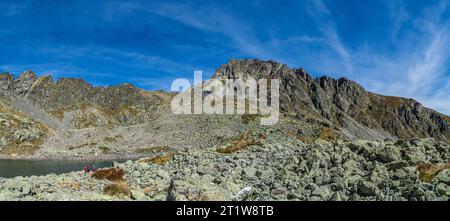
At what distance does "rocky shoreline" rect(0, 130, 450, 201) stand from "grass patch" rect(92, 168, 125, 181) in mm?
120

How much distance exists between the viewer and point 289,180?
115 ft

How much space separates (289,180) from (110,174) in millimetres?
18806

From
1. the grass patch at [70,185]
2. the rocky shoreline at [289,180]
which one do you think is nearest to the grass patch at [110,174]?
the rocky shoreline at [289,180]

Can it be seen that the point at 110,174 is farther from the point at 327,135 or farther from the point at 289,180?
the point at 327,135

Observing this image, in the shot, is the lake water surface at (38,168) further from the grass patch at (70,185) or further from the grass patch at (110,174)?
the grass patch at (70,185)

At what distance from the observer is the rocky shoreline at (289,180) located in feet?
96.0

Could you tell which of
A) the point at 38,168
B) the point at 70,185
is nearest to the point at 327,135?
the point at 38,168

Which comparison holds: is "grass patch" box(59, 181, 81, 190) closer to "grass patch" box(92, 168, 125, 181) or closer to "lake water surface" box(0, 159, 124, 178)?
"grass patch" box(92, 168, 125, 181)

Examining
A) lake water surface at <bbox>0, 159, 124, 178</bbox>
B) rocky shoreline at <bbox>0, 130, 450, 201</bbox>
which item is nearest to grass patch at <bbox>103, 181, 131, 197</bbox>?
rocky shoreline at <bbox>0, 130, 450, 201</bbox>

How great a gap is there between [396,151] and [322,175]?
7.63 metres

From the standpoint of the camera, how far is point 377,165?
34.7 m

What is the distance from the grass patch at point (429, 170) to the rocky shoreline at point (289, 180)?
67 millimetres
